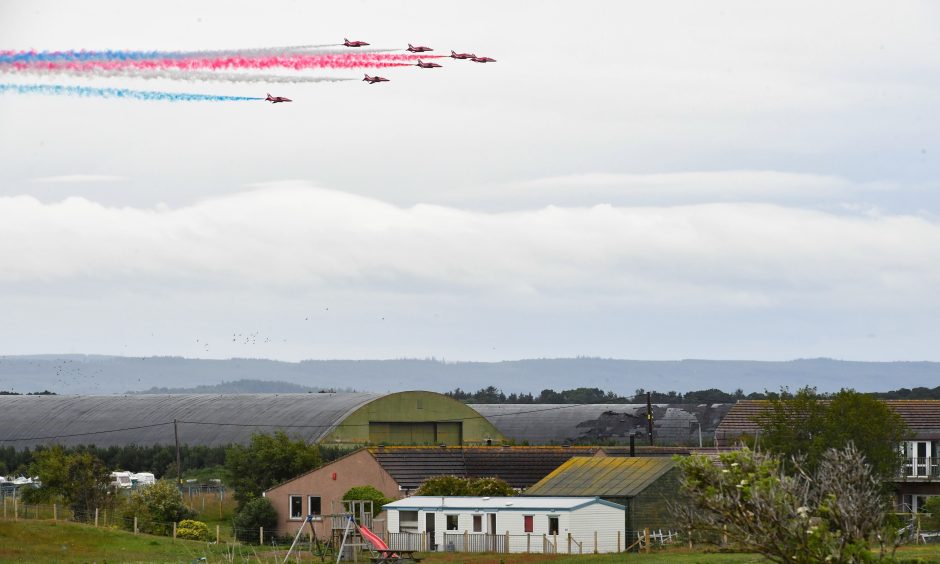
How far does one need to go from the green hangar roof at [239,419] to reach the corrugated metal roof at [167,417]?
9cm

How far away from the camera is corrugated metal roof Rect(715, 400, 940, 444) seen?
3538 inches

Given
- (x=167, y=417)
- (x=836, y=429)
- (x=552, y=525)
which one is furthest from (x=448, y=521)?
(x=167, y=417)

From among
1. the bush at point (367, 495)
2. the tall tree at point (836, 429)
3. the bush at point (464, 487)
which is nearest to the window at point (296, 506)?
the bush at point (367, 495)

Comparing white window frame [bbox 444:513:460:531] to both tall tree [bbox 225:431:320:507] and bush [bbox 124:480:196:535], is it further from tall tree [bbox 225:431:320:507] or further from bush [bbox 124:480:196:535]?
tall tree [bbox 225:431:320:507]

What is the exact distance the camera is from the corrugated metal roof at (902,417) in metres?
89.9

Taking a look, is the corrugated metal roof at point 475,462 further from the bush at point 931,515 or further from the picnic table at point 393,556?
the bush at point 931,515

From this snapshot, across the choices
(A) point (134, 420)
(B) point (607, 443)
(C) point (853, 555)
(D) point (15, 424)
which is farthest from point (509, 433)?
(C) point (853, 555)

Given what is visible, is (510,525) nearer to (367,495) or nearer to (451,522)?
(451,522)

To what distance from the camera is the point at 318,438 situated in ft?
357

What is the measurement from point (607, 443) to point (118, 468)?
42597 mm

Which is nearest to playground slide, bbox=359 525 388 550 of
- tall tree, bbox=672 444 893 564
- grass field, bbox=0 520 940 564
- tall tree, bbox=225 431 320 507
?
grass field, bbox=0 520 940 564

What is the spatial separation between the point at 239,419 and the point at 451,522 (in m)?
59.0

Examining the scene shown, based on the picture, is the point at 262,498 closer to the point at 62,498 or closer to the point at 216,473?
the point at 62,498

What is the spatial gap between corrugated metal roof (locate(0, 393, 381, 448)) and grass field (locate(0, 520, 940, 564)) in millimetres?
38553
